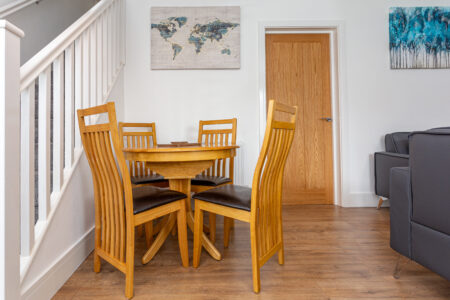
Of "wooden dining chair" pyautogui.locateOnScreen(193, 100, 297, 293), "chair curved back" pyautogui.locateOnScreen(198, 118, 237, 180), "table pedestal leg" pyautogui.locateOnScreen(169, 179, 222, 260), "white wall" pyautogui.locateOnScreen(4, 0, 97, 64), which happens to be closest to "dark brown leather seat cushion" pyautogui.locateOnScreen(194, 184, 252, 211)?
"wooden dining chair" pyautogui.locateOnScreen(193, 100, 297, 293)

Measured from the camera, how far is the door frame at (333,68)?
280cm

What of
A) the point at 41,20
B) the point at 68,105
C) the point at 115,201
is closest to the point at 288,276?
the point at 115,201

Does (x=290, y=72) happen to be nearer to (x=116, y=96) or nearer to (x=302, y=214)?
(x=302, y=214)

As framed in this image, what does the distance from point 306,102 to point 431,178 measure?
6.75 feet

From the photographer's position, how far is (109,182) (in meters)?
1.21

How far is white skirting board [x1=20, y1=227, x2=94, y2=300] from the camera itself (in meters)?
1.07

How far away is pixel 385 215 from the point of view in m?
2.44

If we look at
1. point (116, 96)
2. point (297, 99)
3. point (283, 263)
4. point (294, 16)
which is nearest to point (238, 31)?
point (294, 16)

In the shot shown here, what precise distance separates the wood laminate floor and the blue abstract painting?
221 cm

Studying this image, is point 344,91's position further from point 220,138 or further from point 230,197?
point 230,197

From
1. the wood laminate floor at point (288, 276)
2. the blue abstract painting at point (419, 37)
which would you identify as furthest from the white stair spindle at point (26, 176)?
the blue abstract painting at point (419, 37)

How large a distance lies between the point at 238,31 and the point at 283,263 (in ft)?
8.20

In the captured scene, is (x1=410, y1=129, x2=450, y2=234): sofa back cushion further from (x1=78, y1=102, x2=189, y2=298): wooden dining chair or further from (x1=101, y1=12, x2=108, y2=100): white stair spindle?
(x1=101, y1=12, x2=108, y2=100): white stair spindle

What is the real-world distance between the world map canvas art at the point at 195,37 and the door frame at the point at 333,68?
1.11ft
